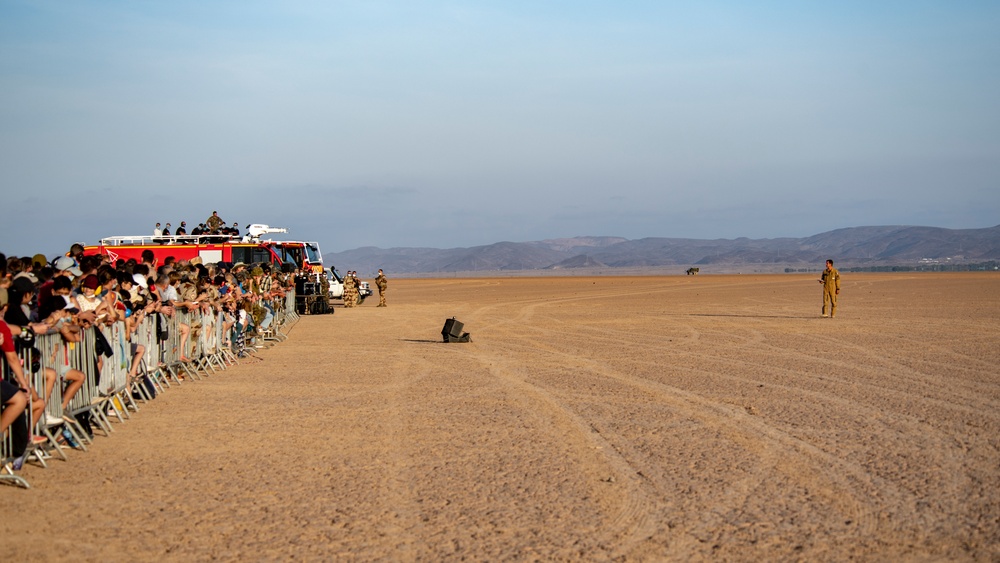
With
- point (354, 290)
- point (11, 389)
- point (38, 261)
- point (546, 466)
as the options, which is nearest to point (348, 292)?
point (354, 290)

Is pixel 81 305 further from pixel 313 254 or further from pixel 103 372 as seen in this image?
pixel 313 254

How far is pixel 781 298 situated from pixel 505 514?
125 ft

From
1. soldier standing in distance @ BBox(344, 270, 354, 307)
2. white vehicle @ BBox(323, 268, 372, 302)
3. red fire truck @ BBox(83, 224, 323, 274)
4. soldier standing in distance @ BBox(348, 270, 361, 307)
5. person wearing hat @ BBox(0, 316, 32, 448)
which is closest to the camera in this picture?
person wearing hat @ BBox(0, 316, 32, 448)

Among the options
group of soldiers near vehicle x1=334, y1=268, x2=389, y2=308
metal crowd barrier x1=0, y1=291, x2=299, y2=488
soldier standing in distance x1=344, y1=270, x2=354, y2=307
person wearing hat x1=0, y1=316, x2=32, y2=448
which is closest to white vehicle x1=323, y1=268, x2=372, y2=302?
group of soldiers near vehicle x1=334, y1=268, x2=389, y2=308

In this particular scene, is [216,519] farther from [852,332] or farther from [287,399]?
[852,332]

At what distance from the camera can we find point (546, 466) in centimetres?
875

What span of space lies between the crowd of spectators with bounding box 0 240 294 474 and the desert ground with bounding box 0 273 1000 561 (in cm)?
74

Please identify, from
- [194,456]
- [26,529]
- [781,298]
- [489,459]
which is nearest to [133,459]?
[194,456]

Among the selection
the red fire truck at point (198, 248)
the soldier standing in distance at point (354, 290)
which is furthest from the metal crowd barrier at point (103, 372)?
the soldier standing in distance at point (354, 290)

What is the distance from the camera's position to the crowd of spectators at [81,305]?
8.26 m

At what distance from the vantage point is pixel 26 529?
6855 millimetres

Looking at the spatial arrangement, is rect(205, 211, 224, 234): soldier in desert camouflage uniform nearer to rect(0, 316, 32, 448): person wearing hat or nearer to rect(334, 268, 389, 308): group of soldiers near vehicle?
rect(334, 268, 389, 308): group of soldiers near vehicle

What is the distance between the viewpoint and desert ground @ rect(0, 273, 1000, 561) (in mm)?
6492

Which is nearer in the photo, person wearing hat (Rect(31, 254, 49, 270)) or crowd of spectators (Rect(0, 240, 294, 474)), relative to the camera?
crowd of spectators (Rect(0, 240, 294, 474))
